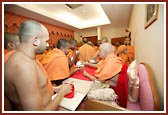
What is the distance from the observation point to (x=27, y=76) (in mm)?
553

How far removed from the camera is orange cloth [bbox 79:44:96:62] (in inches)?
88.7

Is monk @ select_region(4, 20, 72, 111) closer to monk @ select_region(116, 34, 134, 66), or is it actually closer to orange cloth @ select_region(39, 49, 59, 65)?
orange cloth @ select_region(39, 49, 59, 65)

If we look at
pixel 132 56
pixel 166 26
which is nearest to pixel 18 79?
pixel 166 26

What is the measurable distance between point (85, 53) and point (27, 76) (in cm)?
176

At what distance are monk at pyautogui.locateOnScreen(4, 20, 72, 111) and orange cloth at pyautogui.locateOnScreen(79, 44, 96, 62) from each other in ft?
5.05

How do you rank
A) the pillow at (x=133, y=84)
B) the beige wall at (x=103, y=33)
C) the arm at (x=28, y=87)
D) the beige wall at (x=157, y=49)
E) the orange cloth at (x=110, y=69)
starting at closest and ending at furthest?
the arm at (x=28, y=87)
the beige wall at (x=157, y=49)
the pillow at (x=133, y=84)
the orange cloth at (x=110, y=69)
the beige wall at (x=103, y=33)

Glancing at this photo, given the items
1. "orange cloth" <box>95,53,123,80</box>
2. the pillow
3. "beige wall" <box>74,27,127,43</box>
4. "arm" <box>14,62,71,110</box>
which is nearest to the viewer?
"arm" <box>14,62,71,110</box>

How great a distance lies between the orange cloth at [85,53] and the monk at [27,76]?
1541 millimetres

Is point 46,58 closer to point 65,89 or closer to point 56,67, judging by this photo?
point 56,67

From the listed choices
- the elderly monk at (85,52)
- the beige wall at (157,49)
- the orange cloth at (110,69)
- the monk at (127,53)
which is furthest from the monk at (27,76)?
the monk at (127,53)

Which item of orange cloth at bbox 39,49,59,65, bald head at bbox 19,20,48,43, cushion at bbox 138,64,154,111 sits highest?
bald head at bbox 19,20,48,43

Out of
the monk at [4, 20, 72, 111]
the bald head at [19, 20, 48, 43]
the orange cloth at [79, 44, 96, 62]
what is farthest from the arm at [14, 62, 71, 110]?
the orange cloth at [79, 44, 96, 62]

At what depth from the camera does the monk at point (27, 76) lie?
0.56m

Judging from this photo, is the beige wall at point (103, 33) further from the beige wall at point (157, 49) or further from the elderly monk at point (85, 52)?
the beige wall at point (157, 49)
